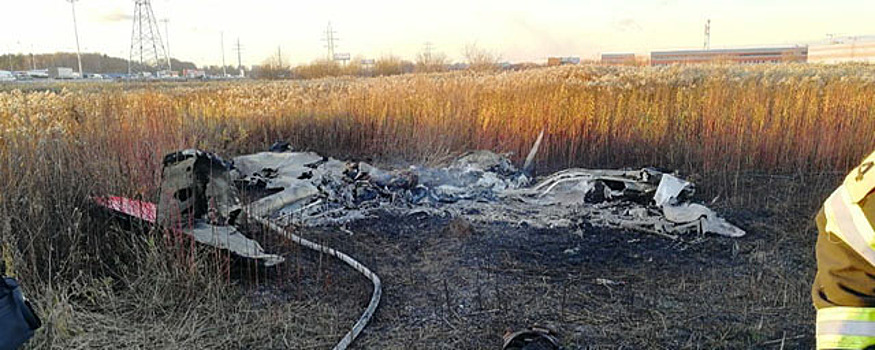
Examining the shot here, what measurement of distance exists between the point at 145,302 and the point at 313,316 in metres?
0.99

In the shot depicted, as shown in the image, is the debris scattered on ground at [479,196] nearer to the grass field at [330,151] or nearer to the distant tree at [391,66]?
the grass field at [330,151]

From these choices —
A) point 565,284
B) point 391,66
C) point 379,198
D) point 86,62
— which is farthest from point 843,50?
point 86,62

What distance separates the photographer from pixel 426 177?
6113 millimetres

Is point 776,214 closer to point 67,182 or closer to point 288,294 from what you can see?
point 288,294

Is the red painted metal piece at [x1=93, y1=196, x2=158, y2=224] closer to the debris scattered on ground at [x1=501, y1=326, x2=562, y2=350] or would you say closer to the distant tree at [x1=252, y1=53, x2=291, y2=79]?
the debris scattered on ground at [x1=501, y1=326, x2=562, y2=350]

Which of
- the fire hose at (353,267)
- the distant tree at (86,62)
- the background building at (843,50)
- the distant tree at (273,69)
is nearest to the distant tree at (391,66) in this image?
the distant tree at (273,69)

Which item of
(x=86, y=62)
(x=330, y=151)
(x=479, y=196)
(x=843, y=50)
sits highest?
(x=86, y=62)

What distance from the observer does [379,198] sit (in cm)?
557

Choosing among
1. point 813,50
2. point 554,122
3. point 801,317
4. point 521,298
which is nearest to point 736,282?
point 801,317

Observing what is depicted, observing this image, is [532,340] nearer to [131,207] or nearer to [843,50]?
[131,207]

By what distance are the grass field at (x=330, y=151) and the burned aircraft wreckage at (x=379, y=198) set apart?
28 cm

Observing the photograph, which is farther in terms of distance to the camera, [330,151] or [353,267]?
[330,151]

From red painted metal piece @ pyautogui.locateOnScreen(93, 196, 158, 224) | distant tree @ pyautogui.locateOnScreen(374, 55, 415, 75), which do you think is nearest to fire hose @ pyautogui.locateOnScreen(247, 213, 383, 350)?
red painted metal piece @ pyautogui.locateOnScreen(93, 196, 158, 224)

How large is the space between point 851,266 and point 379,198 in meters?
4.66
